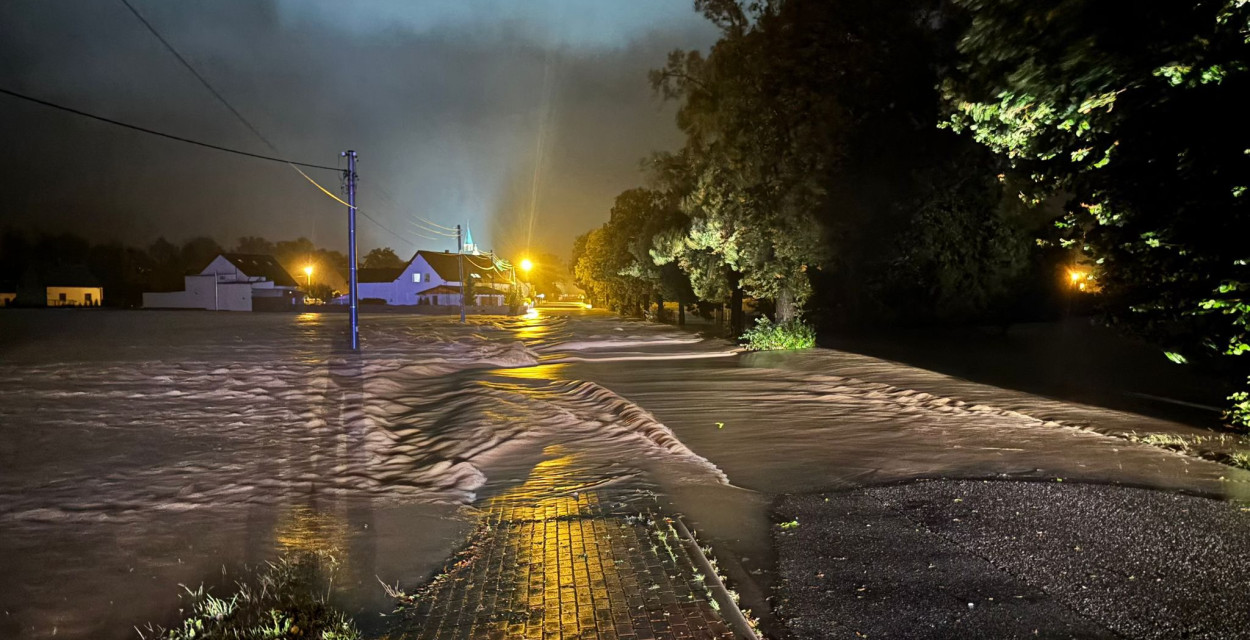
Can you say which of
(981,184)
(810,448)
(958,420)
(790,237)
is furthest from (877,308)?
(810,448)

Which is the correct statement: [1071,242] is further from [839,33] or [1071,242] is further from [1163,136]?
[839,33]

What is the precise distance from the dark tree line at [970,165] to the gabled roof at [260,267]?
5604 centimetres

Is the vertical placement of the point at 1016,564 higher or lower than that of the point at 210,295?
lower

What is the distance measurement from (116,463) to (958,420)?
11.1 meters

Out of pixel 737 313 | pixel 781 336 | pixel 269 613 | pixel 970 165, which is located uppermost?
pixel 970 165

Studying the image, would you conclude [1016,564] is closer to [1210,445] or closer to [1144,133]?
[1210,445]

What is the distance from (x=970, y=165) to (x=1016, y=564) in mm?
16987

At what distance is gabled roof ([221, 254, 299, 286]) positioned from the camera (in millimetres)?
82625

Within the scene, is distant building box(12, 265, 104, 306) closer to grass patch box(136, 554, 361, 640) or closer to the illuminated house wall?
the illuminated house wall

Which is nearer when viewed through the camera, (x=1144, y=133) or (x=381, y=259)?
(x=1144, y=133)

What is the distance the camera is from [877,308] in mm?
32219

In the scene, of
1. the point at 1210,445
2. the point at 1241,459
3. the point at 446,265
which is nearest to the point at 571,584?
the point at 1241,459

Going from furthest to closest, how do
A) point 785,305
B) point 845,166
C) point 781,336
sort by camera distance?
point 785,305
point 781,336
point 845,166

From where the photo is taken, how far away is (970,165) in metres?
20.0
